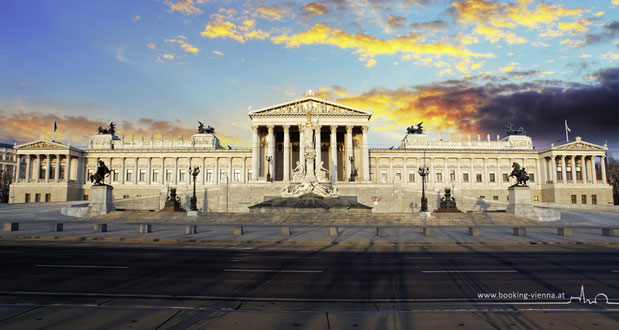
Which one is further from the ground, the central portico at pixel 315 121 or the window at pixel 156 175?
the central portico at pixel 315 121

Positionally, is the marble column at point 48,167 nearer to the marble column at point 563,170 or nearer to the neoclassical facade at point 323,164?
the neoclassical facade at point 323,164

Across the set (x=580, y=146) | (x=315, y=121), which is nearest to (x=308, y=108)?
(x=315, y=121)

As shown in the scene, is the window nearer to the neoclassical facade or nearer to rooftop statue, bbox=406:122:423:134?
the neoclassical facade

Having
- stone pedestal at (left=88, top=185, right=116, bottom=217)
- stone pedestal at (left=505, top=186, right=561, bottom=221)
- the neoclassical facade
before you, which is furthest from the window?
stone pedestal at (left=505, top=186, right=561, bottom=221)

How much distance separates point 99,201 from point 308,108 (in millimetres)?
49602

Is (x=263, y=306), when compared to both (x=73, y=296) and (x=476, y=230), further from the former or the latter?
(x=476, y=230)

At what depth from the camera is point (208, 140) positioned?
10319cm

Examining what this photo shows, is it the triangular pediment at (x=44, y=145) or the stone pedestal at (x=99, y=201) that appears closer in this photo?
the stone pedestal at (x=99, y=201)

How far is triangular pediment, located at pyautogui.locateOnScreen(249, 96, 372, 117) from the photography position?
84.1 metres

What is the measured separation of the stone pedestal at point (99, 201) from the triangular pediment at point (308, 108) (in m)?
44.1

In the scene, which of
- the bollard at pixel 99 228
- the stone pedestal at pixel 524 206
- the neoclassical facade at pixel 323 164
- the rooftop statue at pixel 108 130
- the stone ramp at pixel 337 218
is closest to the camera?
the bollard at pixel 99 228

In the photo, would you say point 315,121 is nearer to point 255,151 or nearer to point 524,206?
point 255,151

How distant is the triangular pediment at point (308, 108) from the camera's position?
8412 cm

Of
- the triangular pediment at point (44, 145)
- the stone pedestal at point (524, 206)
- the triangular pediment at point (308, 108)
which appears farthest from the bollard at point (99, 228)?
the triangular pediment at point (44, 145)
